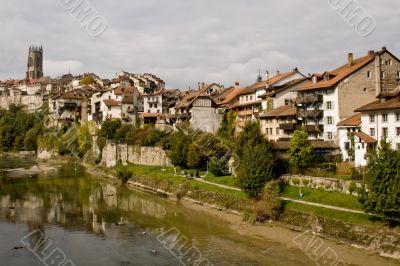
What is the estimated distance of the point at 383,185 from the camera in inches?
1281

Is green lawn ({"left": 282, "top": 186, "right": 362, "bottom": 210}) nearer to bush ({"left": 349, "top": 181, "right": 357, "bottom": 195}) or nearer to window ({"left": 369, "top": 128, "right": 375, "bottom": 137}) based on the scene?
bush ({"left": 349, "top": 181, "right": 357, "bottom": 195})

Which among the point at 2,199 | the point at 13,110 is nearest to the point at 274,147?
the point at 2,199

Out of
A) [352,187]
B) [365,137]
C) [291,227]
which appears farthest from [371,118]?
[291,227]

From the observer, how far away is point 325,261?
30.8 m

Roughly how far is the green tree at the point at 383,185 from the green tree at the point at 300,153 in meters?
12.2

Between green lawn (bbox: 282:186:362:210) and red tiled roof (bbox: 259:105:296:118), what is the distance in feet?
50.0

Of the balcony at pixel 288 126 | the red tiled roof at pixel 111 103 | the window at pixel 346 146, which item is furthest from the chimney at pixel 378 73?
the red tiled roof at pixel 111 103

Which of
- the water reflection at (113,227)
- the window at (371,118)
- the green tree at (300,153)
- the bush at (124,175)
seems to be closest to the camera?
the water reflection at (113,227)

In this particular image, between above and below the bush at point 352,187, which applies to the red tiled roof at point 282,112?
above

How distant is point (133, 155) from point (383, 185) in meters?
50.6

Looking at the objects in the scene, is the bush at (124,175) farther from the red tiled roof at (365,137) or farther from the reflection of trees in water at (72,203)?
the red tiled roof at (365,137)

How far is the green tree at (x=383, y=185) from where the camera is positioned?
3177 cm

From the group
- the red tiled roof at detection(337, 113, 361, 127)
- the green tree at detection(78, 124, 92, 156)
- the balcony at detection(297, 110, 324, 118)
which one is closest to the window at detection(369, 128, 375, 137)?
the red tiled roof at detection(337, 113, 361, 127)

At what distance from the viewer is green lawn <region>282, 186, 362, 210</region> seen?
1473 inches
